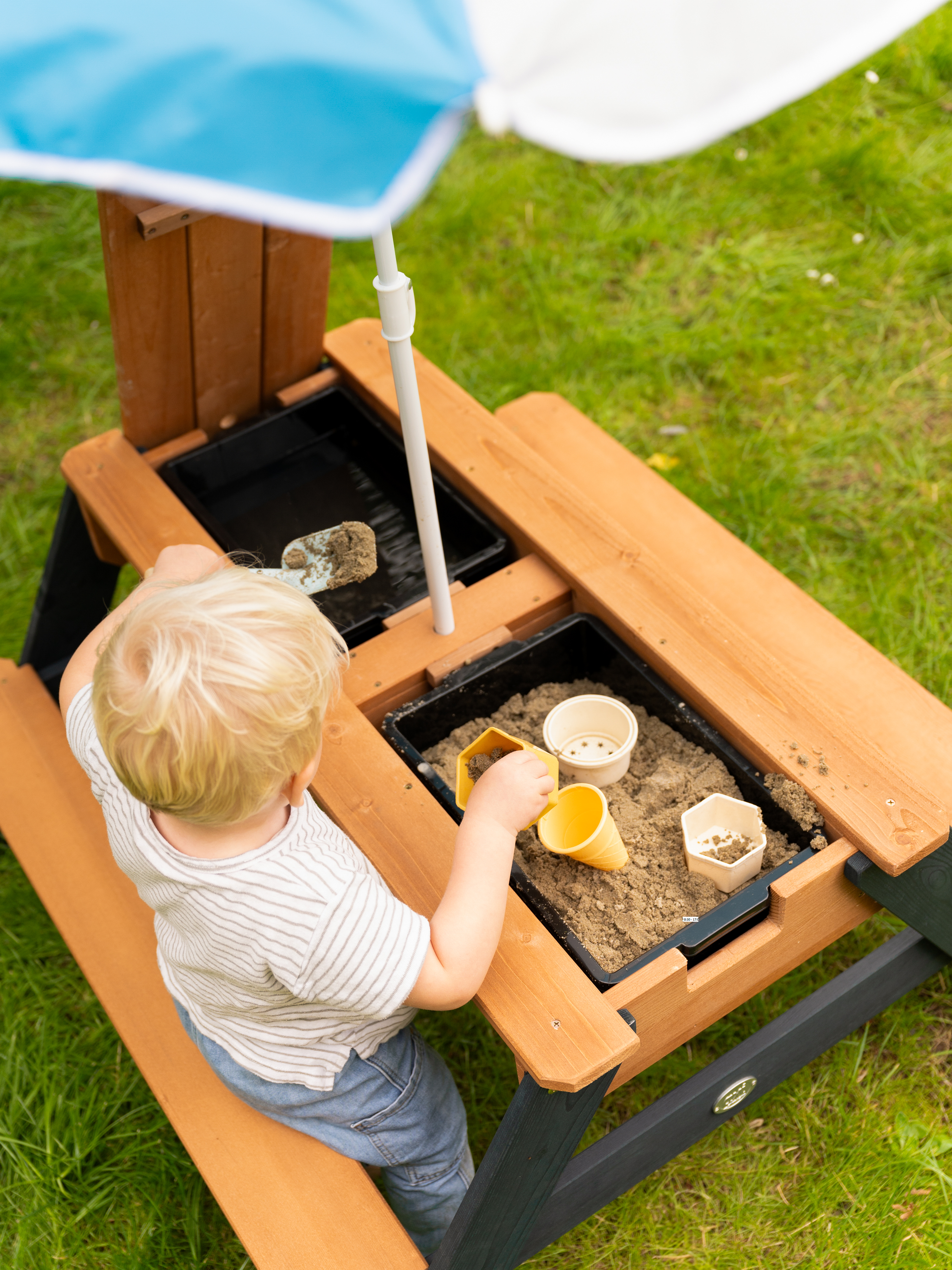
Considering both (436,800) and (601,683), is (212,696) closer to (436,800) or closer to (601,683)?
(436,800)

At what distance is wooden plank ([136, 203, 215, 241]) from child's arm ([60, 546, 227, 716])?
54 centimetres

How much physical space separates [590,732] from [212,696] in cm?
82

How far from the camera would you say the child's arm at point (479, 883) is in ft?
4.33

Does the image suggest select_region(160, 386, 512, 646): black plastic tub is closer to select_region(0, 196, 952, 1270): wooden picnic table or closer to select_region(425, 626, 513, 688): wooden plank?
select_region(0, 196, 952, 1270): wooden picnic table

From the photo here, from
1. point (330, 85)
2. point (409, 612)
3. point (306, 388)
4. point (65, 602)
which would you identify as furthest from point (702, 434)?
point (330, 85)

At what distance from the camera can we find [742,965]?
154 centimetres

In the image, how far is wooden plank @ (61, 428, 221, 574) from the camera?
1969mm

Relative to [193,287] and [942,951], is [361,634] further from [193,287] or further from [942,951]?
[942,951]

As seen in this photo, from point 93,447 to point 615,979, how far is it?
1.43m

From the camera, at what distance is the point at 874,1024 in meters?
2.15

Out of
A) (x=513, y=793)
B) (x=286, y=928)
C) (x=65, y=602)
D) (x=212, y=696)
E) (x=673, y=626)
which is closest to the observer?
(x=212, y=696)

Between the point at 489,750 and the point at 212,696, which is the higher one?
the point at 212,696

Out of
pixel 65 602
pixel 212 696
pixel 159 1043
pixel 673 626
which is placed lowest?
pixel 159 1043

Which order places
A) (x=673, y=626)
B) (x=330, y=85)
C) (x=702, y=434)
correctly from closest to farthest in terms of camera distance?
(x=330, y=85) < (x=673, y=626) < (x=702, y=434)
